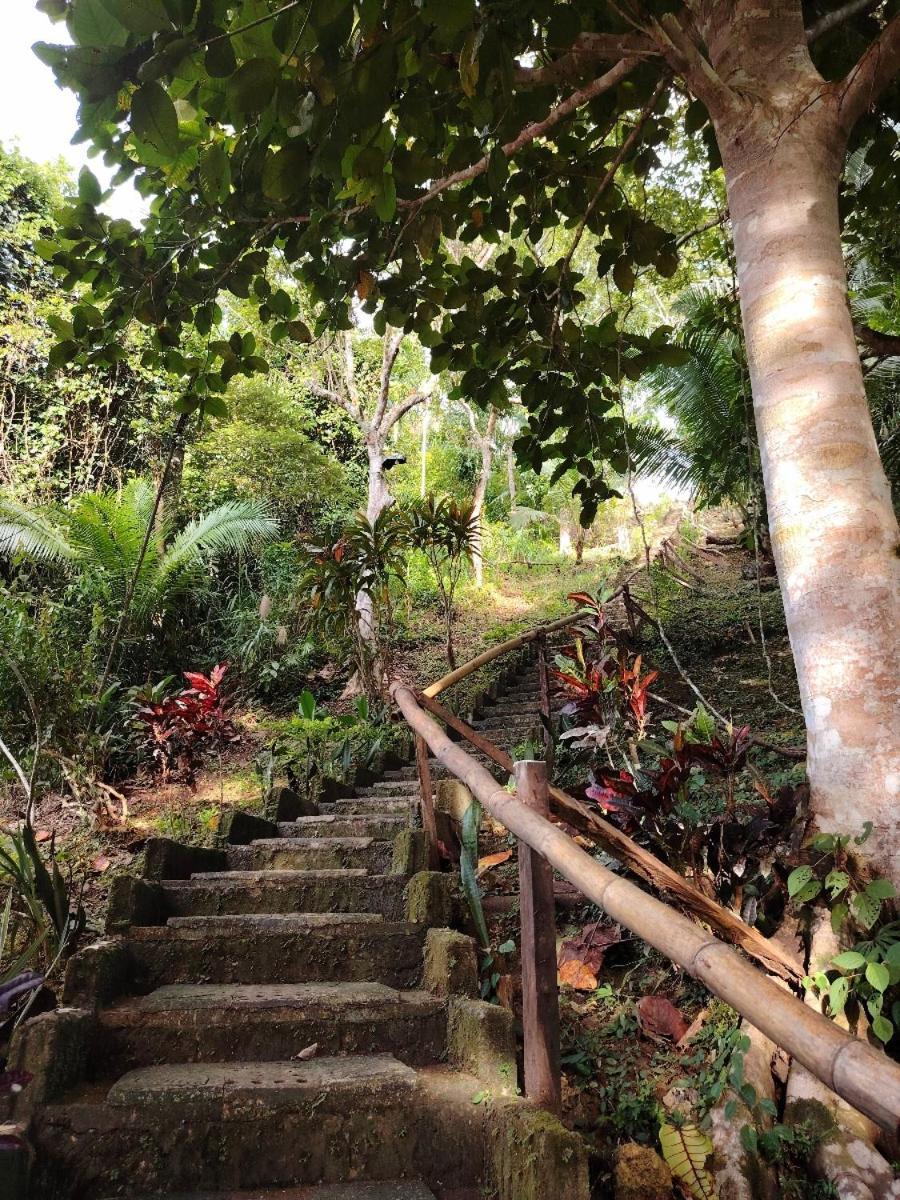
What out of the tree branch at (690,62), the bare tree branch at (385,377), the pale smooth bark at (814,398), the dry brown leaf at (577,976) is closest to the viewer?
the pale smooth bark at (814,398)

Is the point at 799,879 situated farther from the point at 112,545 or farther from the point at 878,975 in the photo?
the point at 112,545

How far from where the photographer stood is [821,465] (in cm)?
187

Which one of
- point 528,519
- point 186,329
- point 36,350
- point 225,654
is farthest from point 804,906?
point 528,519

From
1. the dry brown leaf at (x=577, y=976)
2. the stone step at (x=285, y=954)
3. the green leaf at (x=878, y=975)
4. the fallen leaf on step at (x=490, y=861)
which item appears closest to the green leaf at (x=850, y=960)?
the green leaf at (x=878, y=975)

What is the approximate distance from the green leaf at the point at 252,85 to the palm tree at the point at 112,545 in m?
6.18

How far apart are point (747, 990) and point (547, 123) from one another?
9.13 feet

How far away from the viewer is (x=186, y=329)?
888 centimetres

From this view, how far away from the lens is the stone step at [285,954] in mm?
2273

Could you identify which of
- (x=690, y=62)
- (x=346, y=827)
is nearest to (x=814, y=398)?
(x=690, y=62)

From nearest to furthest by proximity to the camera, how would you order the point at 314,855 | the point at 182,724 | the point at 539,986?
1. the point at 539,986
2. the point at 314,855
3. the point at 182,724

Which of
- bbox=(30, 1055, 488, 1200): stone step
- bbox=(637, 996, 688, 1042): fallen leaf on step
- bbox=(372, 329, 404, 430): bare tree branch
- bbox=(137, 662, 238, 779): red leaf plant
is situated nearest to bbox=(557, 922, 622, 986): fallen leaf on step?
bbox=(637, 996, 688, 1042): fallen leaf on step

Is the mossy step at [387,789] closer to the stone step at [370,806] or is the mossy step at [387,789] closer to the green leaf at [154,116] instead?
the stone step at [370,806]

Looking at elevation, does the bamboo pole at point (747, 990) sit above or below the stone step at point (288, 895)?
above

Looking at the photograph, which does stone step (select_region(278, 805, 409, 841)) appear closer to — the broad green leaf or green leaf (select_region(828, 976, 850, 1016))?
the broad green leaf
